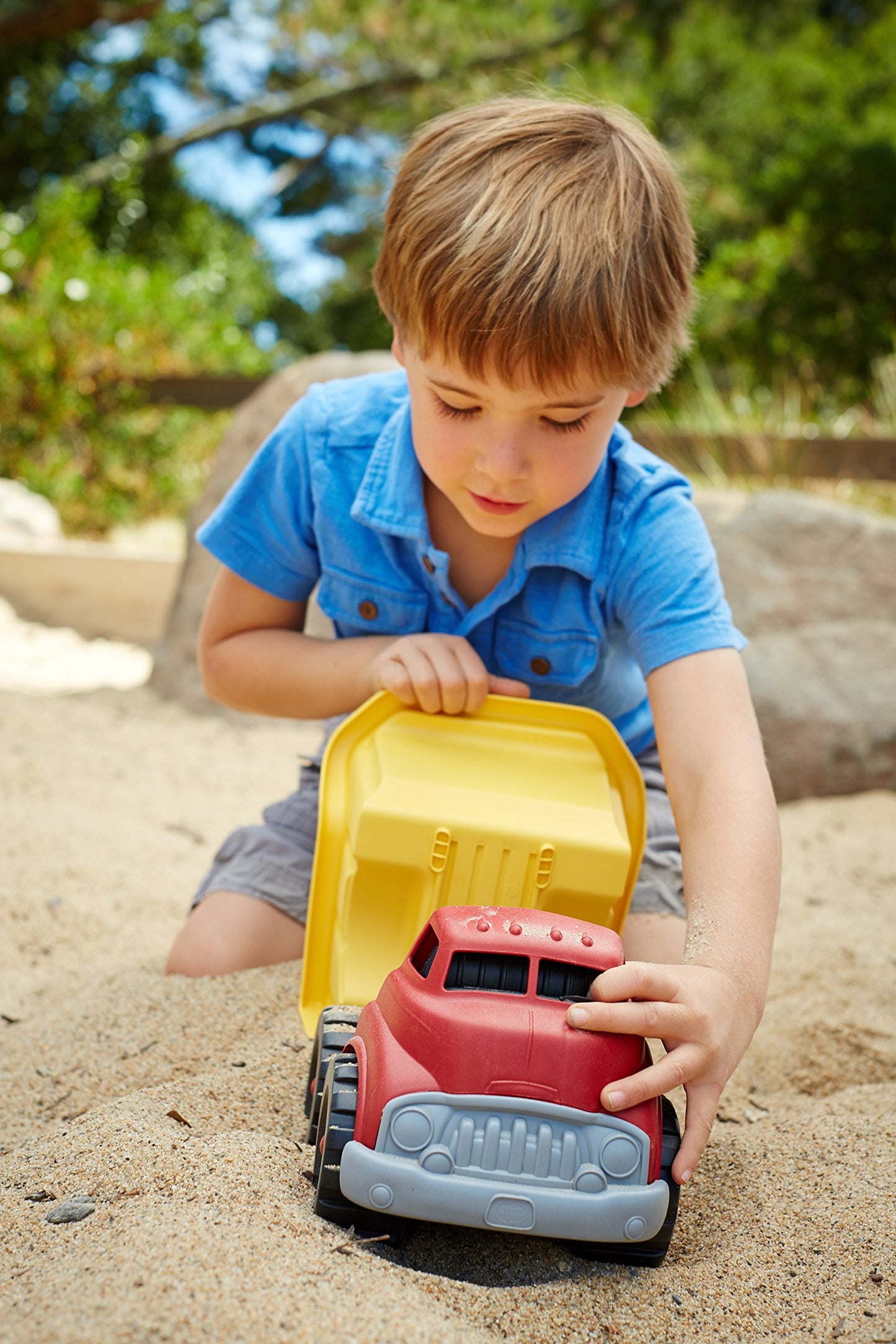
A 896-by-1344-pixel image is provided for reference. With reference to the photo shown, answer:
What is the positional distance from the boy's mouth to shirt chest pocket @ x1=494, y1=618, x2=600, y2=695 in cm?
27

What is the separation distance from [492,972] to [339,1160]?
0.63ft

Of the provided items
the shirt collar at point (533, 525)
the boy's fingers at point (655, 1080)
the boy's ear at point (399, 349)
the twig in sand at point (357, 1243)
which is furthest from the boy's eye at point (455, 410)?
the twig in sand at point (357, 1243)

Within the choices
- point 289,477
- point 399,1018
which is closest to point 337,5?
point 289,477

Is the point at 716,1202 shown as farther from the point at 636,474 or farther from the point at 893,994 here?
the point at 636,474

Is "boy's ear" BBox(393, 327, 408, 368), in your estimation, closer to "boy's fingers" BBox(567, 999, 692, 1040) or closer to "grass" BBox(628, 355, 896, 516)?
"boy's fingers" BBox(567, 999, 692, 1040)

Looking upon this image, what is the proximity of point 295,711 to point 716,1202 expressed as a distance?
0.87 metres

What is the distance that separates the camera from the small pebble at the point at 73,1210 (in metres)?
0.96

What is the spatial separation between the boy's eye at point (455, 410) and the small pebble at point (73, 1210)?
2.85 feet

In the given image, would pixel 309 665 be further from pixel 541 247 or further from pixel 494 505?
pixel 541 247

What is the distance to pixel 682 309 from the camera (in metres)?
1.44

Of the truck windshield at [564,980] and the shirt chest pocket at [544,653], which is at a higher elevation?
the truck windshield at [564,980]

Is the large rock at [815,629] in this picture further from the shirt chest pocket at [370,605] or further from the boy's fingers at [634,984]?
the boy's fingers at [634,984]

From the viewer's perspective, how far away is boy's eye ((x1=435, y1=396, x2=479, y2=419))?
1320 millimetres

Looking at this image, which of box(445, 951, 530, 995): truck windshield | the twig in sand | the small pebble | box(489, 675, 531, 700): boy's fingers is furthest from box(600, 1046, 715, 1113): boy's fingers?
box(489, 675, 531, 700): boy's fingers
